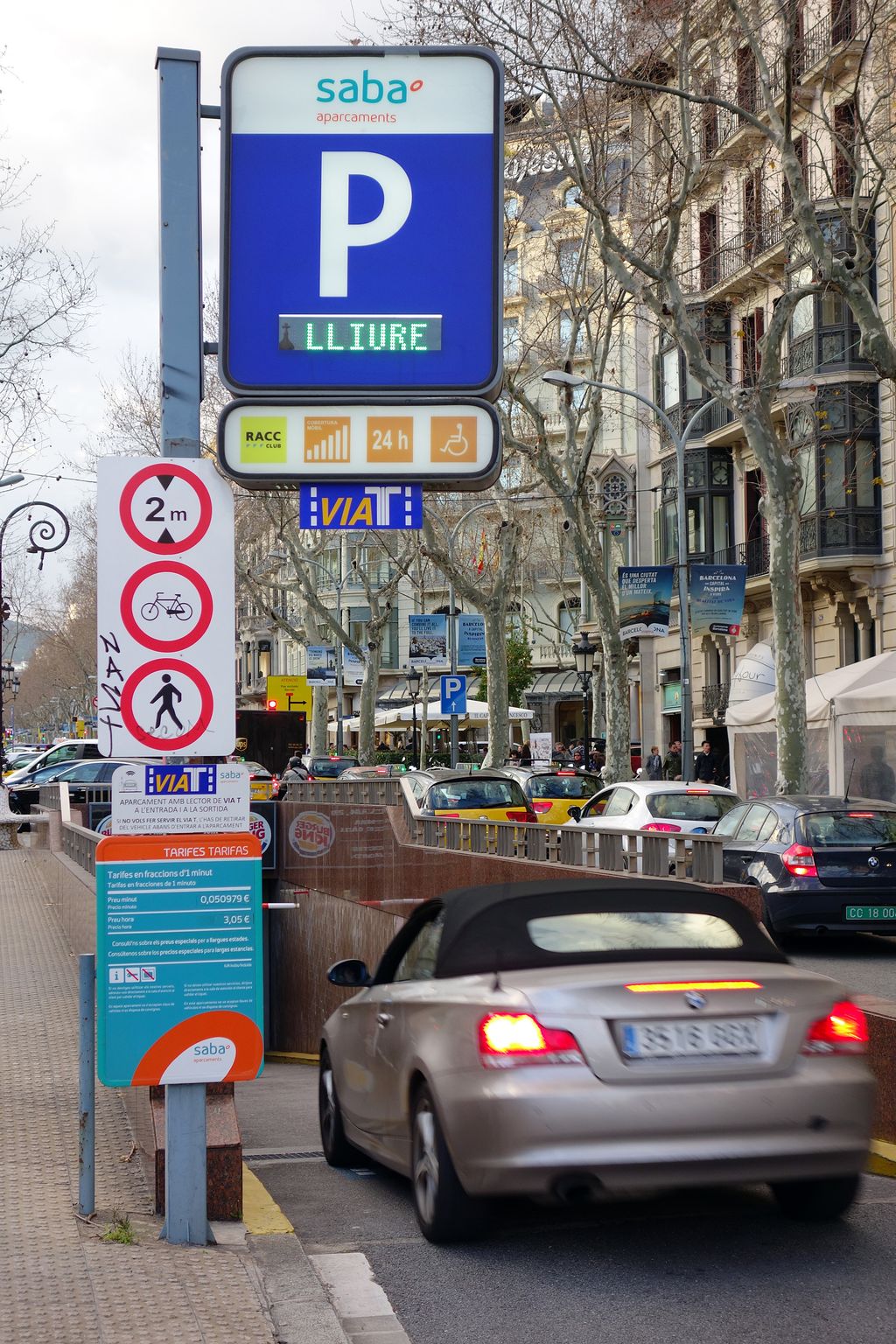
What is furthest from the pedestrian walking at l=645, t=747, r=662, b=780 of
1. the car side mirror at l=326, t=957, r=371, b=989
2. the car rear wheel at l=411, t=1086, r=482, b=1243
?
the car rear wheel at l=411, t=1086, r=482, b=1243

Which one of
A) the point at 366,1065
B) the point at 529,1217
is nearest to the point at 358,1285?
the point at 529,1217

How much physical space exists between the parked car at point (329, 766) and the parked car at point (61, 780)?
8.43m

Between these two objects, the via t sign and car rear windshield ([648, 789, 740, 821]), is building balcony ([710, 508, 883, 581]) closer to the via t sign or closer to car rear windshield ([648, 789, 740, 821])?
car rear windshield ([648, 789, 740, 821])

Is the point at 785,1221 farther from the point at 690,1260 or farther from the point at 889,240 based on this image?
the point at 889,240

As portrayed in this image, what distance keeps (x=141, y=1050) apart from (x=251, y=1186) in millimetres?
1512

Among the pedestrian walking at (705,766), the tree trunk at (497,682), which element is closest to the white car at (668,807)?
the pedestrian walking at (705,766)

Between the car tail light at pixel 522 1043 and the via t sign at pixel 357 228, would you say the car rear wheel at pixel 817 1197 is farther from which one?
the via t sign at pixel 357 228

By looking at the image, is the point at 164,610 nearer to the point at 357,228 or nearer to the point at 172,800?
the point at 172,800

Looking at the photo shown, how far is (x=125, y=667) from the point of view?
6.20 metres

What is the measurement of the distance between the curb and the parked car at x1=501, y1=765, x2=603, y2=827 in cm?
2196

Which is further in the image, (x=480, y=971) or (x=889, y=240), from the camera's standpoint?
(x=889, y=240)

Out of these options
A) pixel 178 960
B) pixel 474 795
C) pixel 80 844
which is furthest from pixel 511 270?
pixel 178 960

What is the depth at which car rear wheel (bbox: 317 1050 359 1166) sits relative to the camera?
8.24 m

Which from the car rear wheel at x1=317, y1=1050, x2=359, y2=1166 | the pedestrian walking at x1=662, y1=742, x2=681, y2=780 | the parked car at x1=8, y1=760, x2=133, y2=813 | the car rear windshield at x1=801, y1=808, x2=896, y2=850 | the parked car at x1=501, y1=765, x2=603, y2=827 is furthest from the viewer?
the pedestrian walking at x1=662, y1=742, x2=681, y2=780
